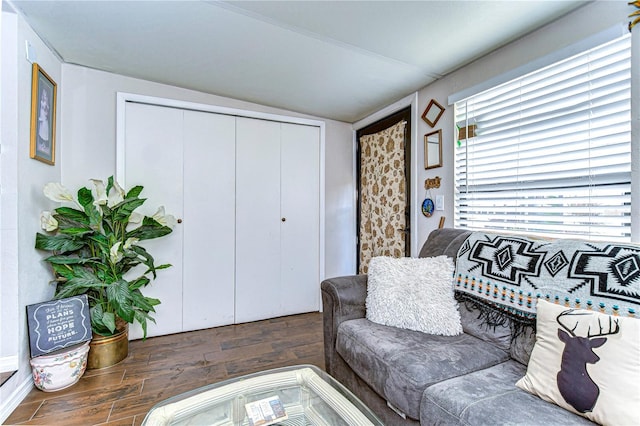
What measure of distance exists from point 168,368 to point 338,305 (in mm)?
1331

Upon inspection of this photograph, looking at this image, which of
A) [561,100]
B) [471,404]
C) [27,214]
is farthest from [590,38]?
[27,214]

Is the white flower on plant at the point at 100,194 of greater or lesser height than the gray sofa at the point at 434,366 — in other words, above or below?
above

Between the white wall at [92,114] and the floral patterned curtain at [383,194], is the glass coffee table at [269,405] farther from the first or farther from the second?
the white wall at [92,114]

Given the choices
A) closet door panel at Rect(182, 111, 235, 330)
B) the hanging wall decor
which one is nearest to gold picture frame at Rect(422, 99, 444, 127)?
the hanging wall decor

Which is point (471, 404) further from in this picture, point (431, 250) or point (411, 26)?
point (411, 26)

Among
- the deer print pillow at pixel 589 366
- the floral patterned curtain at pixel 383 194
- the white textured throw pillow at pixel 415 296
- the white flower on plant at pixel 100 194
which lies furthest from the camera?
the floral patterned curtain at pixel 383 194

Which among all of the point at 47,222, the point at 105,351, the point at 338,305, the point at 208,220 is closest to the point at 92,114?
the point at 47,222

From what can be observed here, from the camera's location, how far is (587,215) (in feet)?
5.16

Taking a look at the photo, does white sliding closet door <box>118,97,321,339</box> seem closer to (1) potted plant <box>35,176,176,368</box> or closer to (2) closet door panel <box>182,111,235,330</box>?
(2) closet door panel <box>182,111,235,330</box>

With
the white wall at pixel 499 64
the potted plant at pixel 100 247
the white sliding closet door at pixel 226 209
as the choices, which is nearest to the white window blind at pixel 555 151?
the white wall at pixel 499 64

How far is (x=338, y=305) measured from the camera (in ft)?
5.71

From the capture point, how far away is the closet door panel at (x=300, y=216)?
10.3 feet

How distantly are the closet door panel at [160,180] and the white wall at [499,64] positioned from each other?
216 cm

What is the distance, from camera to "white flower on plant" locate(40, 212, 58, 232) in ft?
6.31
